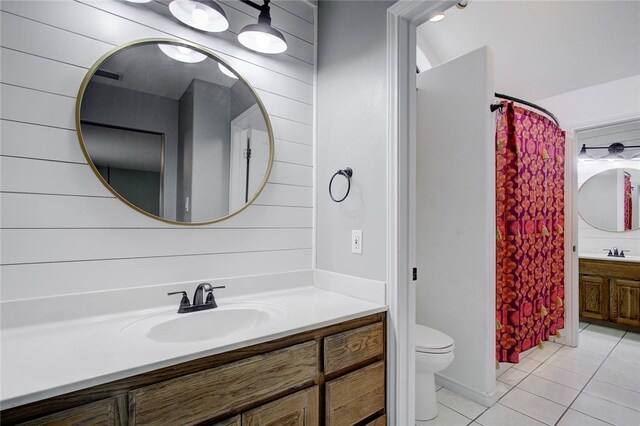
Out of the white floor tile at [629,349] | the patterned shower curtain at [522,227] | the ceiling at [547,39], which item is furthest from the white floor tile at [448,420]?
the ceiling at [547,39]

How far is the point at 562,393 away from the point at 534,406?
325 mm

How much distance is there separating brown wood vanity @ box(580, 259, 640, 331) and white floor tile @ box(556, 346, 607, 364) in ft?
2.62

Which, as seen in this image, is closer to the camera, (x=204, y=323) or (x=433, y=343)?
(x=204, y=323)

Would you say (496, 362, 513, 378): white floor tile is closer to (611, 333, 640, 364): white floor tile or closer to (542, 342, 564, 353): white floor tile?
(542, 342, 564, 353): white floor tile

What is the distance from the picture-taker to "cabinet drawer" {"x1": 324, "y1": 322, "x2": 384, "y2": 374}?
121cm

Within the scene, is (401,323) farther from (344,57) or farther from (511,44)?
(511,44)

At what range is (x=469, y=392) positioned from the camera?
80.8 inches

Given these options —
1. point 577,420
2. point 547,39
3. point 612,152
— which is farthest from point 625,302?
point 547,39

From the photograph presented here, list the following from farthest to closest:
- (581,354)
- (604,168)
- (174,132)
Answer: (604,168), (581,354), (174,132)

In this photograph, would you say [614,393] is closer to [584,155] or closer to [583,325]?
[583,325]

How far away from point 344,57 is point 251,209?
0.96 meters

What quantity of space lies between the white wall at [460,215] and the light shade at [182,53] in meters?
1.58

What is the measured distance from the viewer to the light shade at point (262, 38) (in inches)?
58.1

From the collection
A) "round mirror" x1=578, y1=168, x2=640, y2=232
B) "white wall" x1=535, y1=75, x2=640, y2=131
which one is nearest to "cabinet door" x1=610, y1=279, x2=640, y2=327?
"round mirror" x1=578, y1=168, x2=640, y2=232
